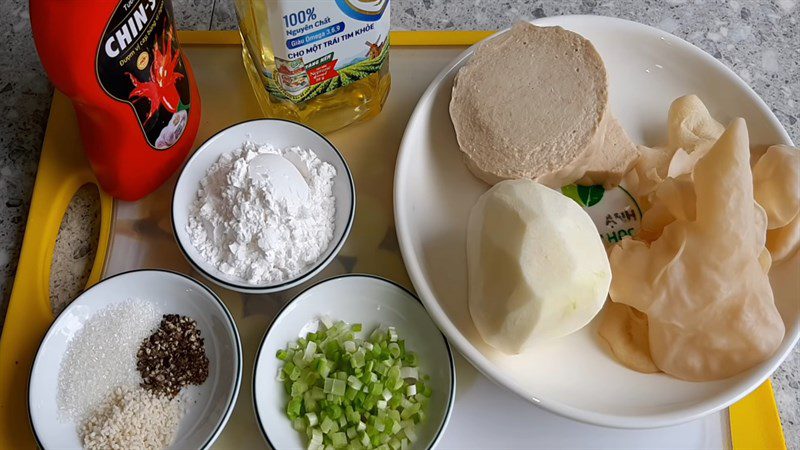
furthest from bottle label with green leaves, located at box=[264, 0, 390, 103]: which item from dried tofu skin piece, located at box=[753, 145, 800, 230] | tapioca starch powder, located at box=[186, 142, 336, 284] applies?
dried tofu skin piece, located at box=[753, 145, 800, 230]

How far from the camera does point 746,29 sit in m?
1.26

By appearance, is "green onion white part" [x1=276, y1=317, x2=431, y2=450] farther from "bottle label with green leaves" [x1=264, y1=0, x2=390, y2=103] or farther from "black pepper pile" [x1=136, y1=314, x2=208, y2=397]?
"bottle label with green leaves" [x1=264, y1=0, x2=390, y2=103]

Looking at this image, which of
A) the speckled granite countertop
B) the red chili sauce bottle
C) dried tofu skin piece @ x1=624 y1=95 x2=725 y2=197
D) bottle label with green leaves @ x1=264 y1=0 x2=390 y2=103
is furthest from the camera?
the speckled granite countertop

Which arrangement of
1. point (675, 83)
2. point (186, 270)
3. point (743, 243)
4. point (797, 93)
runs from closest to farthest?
point (743, 243) → point (186, 270) → point (675, 83) → point (797, 93)

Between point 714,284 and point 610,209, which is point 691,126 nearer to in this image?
point 610,209

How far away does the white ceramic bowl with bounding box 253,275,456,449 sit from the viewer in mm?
846

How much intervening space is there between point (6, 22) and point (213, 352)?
76 centimetres

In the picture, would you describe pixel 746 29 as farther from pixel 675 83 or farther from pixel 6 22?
pixel 6 22

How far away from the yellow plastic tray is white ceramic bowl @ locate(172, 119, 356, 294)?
0.14 meters

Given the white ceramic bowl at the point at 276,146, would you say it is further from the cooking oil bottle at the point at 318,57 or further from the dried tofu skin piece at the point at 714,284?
the dried tofu skin piece at the point at 714,284

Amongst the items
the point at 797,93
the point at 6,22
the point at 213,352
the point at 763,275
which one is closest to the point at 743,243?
the point at 763,275

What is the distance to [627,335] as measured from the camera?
92 cm

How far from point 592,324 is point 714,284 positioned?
0.17 m

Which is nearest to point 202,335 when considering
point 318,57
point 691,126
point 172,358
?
point 172,358
